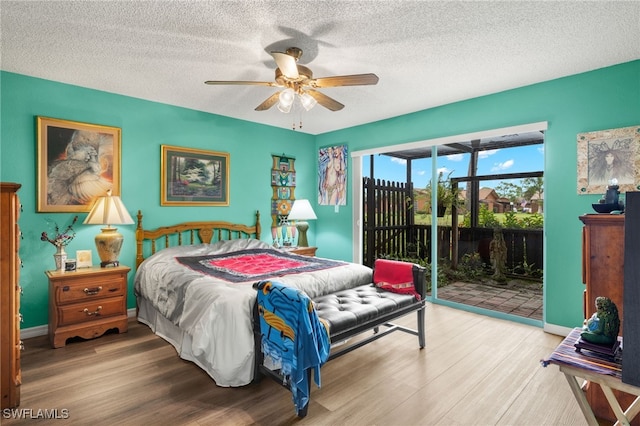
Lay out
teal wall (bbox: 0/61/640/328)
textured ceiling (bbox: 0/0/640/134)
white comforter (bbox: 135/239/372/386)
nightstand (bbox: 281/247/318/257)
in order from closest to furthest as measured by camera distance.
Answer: textured ceiling (bbox: 0/0/640/134)
white comforter (bbox: 135/239/372/386)
teal wall (bbox: 0/61/640/328)
nightstand (bbox: 281/247/318/257)

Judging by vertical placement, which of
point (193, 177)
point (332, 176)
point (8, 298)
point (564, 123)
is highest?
point (564, 123)

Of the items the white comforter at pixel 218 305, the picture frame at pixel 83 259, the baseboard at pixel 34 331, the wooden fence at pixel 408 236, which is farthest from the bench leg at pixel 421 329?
the baseboard at pixel 34 331

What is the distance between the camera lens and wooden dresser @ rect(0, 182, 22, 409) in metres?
1.95

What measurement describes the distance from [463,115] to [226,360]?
12.0 feet

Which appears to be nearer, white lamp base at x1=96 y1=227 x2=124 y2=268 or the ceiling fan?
the ceiling fan

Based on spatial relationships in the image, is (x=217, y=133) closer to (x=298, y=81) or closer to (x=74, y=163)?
(x=74, y=163)

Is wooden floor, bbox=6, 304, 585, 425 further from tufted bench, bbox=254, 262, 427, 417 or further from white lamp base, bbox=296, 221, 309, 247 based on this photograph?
white lamp base, bbox=296, 221, 309, 247

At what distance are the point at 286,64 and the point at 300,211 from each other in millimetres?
2841

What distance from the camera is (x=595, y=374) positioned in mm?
1264

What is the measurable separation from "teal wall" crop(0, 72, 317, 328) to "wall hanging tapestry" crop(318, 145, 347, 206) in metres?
0.34

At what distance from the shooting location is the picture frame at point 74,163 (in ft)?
10.8

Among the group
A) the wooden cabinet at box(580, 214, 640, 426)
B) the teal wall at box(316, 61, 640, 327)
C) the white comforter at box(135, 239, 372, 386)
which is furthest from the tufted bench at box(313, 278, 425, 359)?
the teal wall at box(316, 61, 640, 327)

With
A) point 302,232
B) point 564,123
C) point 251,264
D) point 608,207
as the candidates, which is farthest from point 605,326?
point 302,232

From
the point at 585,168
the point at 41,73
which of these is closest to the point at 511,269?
the point at 585,168
